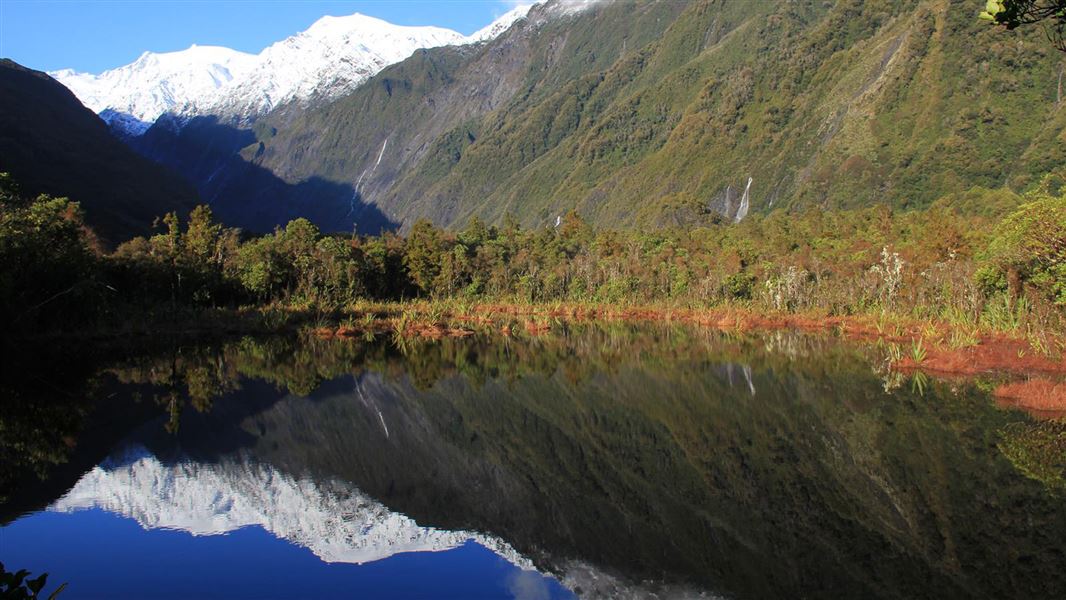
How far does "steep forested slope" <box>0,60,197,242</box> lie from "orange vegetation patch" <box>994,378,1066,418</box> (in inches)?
3367

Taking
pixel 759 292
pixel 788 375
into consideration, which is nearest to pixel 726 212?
pixel 759 292

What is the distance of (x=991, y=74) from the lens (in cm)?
10812

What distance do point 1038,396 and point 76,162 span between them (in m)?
135

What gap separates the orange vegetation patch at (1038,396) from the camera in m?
17.4

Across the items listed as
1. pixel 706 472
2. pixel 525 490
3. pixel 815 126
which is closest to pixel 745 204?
pixel 815 126

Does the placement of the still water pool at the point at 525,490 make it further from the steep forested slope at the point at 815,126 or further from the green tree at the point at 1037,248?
the steep forested slope at the point at 815,126

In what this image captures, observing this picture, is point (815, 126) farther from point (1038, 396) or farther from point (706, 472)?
point (706, 472)

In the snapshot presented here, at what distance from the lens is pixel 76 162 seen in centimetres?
12188

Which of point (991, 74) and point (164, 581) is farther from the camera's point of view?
point (991, 74)

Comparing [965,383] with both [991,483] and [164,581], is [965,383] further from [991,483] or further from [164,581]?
[164,581]

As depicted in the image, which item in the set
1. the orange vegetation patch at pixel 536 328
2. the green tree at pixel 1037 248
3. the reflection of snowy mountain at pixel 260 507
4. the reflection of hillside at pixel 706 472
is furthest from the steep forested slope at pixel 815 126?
the reflection of snowy mountain at pixel 260 507

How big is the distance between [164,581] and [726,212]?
435ft

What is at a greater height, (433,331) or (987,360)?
(987,360)

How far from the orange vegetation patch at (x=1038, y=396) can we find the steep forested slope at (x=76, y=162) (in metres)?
85.5
